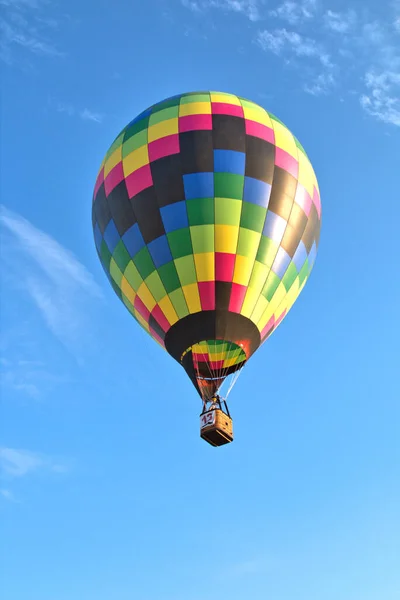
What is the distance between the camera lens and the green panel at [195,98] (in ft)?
45.4

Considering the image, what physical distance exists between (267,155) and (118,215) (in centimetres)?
348

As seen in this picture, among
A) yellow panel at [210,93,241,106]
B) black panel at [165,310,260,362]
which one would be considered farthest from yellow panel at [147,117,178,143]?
black panel at [165,310,260,362]

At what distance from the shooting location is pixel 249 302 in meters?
12.5

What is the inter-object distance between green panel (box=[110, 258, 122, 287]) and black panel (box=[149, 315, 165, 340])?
4.55 ft

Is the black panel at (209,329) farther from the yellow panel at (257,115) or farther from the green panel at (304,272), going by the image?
the yellow panel at (257,115)

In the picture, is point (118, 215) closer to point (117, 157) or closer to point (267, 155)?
point (117, 157)

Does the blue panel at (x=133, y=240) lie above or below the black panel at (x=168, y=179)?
below

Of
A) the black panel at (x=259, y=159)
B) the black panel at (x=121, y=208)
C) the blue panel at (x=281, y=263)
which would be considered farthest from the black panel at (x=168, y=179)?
the blue panel at (x=281, y=263)

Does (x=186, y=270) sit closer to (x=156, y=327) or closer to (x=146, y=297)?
(x=146, y=297)

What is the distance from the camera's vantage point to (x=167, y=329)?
1267 centimetres

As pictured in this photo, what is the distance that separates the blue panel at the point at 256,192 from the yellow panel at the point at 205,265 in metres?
1.46

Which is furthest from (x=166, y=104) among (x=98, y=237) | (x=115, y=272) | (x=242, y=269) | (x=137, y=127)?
(x=242, y=269)

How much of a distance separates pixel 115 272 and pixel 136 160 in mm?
2547

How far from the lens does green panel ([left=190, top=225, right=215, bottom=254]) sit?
1245 centimetres
